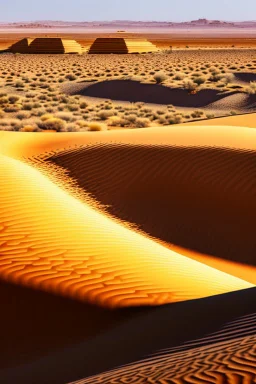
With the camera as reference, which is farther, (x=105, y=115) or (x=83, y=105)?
(x=83, y=105)

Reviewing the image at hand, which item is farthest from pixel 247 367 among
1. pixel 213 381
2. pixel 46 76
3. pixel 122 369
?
pixel 46 76

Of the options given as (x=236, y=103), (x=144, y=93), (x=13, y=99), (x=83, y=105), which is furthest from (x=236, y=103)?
(x=13, y=99)

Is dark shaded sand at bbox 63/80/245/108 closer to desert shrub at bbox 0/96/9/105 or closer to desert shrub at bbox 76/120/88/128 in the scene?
desert shrub at bbox 0/96/9/105

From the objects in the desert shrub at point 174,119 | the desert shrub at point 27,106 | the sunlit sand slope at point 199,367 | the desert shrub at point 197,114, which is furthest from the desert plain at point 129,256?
the desert shrub at point 27,106

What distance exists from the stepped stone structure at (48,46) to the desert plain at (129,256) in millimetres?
50500

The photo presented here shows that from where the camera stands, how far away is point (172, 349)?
6.19 m

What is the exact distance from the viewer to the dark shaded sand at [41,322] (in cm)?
767

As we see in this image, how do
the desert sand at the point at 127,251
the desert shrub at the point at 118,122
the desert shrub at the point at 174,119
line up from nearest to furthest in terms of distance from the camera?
the desert sand at the point at 127,251
the desert shrub at the point at 118,122
the desert shrub at the point at 174,119

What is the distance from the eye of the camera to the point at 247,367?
4.68m

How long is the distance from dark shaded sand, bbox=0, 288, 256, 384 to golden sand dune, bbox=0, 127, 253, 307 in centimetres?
85

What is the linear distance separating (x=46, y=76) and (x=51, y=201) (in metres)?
42.0

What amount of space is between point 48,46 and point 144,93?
3445 cm

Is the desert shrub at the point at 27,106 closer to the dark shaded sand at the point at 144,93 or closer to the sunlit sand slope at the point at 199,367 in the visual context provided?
the dark shaded sand at the point at 144,93

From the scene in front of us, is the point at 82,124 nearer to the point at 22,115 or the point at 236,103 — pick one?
the point at 22,115
